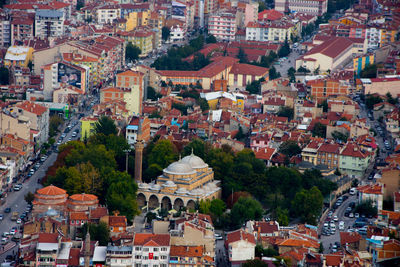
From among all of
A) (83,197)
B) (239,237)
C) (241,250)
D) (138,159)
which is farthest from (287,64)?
(241,250)

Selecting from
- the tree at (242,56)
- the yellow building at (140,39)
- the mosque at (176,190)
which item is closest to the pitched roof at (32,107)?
the mosque at (176,190)

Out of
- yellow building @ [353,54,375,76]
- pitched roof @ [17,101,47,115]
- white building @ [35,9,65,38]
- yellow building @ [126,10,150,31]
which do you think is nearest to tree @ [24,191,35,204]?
pitched roof @ [17,101,47,115]

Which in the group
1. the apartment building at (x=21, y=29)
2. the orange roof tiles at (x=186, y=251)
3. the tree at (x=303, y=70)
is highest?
the apartment building at (x=21, y=29)

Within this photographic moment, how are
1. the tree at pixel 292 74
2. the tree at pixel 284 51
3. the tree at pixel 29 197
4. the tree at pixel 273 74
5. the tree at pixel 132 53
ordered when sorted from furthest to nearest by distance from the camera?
1. the tree at pixel 284 51
2. the tree at pixel 132 53
3. the tree at pixel 273 74
4. the tree at pixel 292 74
5. the tree at pixel 29 197

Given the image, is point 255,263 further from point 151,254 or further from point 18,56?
point 18,56

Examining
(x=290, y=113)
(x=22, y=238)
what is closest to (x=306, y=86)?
(x=290, y=113)

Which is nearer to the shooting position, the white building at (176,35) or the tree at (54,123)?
the tree at (54,123)

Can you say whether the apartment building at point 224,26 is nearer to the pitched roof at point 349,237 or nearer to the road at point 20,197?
the road at point 20,197
